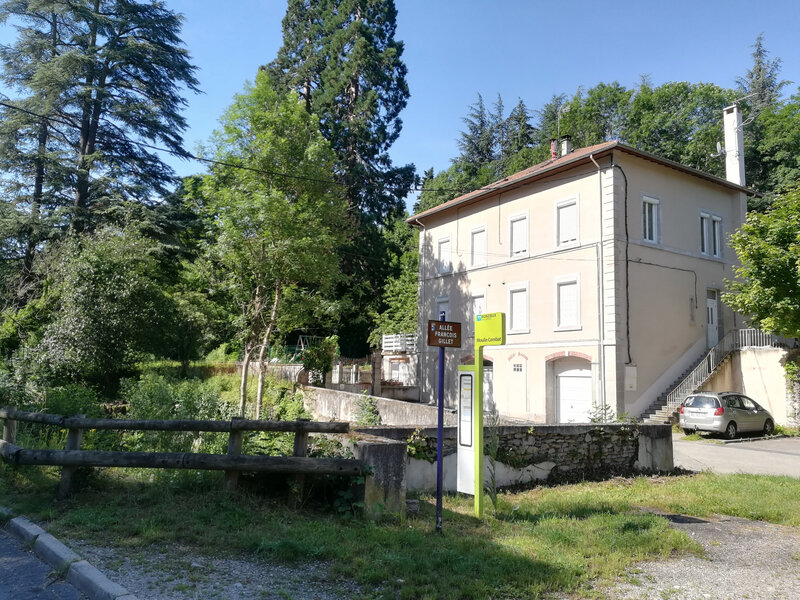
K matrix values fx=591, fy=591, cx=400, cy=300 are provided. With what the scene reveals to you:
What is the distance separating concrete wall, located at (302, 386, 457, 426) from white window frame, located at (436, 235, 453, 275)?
30.3 ft

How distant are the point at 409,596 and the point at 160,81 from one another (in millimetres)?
31046

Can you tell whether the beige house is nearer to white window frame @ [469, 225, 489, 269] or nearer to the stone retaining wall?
white window frame @ [469, 225, 489, 269]

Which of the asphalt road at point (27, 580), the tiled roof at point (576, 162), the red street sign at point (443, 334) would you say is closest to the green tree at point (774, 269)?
the tiled roof at point (576, 162)

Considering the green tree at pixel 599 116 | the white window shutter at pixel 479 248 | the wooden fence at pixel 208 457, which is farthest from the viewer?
the green tree at pixel 599 116

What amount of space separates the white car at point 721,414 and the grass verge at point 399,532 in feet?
37.1

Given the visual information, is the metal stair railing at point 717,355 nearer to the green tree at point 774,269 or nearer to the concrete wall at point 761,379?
the concrete wall at point 761,379

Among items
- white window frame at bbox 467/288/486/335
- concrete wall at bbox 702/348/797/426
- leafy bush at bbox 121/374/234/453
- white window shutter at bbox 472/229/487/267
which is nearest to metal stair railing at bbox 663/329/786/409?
concrete wall at bbox 702/348/797/426

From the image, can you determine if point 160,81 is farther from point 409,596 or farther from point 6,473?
point 409,596

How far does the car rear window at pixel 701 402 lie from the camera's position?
18.7 meters

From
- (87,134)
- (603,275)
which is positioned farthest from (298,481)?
(87,134)

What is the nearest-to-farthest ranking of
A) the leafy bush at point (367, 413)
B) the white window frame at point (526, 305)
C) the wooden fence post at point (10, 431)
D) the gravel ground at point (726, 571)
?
the gravel ground at point (726, 571)
the wooden fence post at point (10, 431)
the leafy bush at point (367, 413)
the white window frame at point (526, 305)

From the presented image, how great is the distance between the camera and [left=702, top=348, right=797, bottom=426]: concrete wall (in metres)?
21.3

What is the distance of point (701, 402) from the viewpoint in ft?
62.2

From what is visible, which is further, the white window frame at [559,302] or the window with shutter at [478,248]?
the window with shutter at [478,248]
